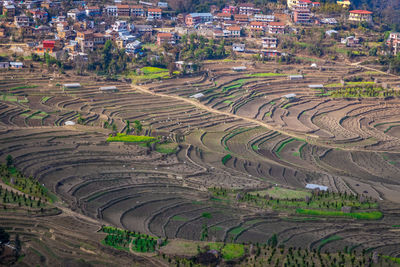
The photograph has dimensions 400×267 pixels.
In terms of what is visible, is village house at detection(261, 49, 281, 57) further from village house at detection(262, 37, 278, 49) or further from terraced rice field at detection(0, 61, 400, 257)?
terraced rice field at detection(0, 61, 400, 257)

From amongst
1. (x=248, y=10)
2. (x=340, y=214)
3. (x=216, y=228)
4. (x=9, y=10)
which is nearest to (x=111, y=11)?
(x=9, y=10)

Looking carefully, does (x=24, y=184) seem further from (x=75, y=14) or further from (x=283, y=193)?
(x=75, y=14)

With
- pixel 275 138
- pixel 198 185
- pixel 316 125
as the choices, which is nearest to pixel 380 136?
pixel 316 125

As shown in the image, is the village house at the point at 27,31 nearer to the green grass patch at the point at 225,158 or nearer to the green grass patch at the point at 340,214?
the green grass patch at the point at 225,158

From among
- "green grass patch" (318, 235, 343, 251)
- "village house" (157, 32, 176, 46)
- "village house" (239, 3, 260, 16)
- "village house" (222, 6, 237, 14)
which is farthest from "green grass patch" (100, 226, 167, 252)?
"village house" (239, 3, 260, 16)

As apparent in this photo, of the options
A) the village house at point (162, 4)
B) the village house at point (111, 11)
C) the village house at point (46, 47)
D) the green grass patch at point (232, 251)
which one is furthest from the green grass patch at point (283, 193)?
the village house at point (162, 4)

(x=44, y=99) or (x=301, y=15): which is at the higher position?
(x=301, y=15)

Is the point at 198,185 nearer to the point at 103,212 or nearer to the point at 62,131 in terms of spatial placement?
the point at 103,212
